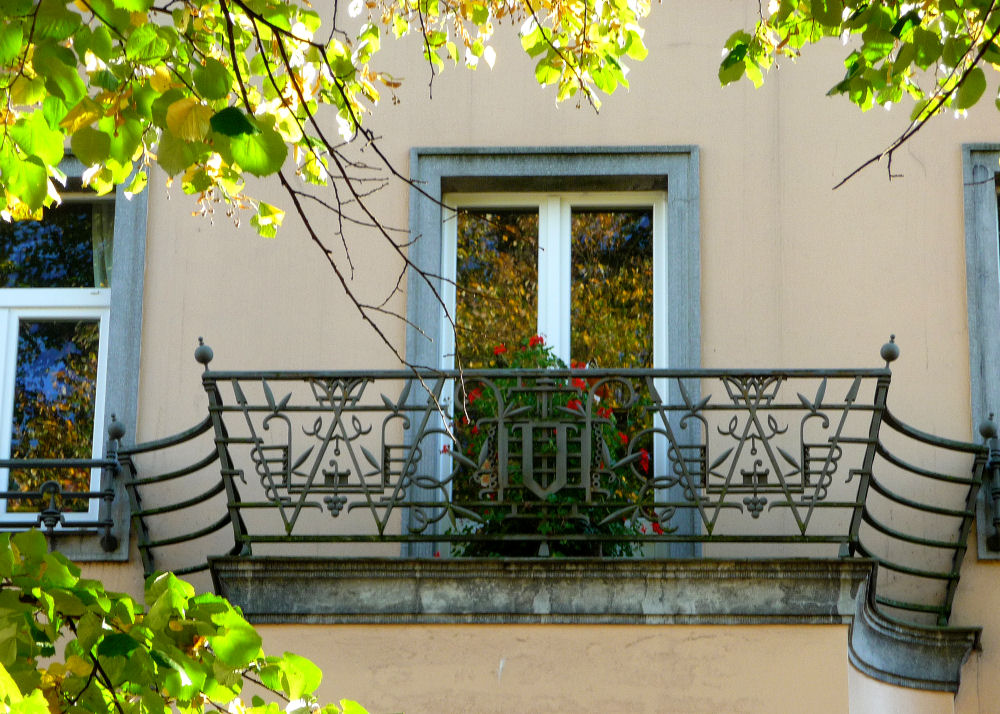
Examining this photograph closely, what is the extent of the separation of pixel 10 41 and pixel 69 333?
4.35m

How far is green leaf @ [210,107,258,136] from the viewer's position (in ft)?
12.4

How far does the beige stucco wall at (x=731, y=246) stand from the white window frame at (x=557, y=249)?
0.96ft

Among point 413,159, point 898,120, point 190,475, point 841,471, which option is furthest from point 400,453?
point 898,120

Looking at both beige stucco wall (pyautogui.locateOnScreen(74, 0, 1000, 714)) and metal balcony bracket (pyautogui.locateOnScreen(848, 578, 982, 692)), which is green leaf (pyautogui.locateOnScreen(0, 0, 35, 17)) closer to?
beige stucco wall (pyautogui.locateOnScreen(74, 0, 1000, 714))

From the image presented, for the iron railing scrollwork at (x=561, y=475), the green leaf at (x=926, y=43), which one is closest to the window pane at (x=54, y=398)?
the iron railing scrollwork at (x=561, y=475)

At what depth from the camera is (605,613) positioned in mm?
6422

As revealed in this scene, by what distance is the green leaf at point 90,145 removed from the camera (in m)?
4.03

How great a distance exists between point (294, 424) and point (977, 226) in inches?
142

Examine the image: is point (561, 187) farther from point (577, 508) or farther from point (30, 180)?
point (30, 180)

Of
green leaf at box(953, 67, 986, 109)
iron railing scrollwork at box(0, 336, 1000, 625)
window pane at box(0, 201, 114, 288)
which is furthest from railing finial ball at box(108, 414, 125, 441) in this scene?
green leaf at box(953, 67, 986, 109)

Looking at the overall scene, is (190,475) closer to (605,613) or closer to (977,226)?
(605,613)

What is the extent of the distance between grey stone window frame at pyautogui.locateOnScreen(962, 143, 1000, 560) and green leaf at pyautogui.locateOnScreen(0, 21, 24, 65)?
16.2ft

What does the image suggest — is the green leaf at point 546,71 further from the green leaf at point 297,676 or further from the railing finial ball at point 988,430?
the green leaf at point 297,676

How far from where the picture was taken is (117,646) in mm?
3760
